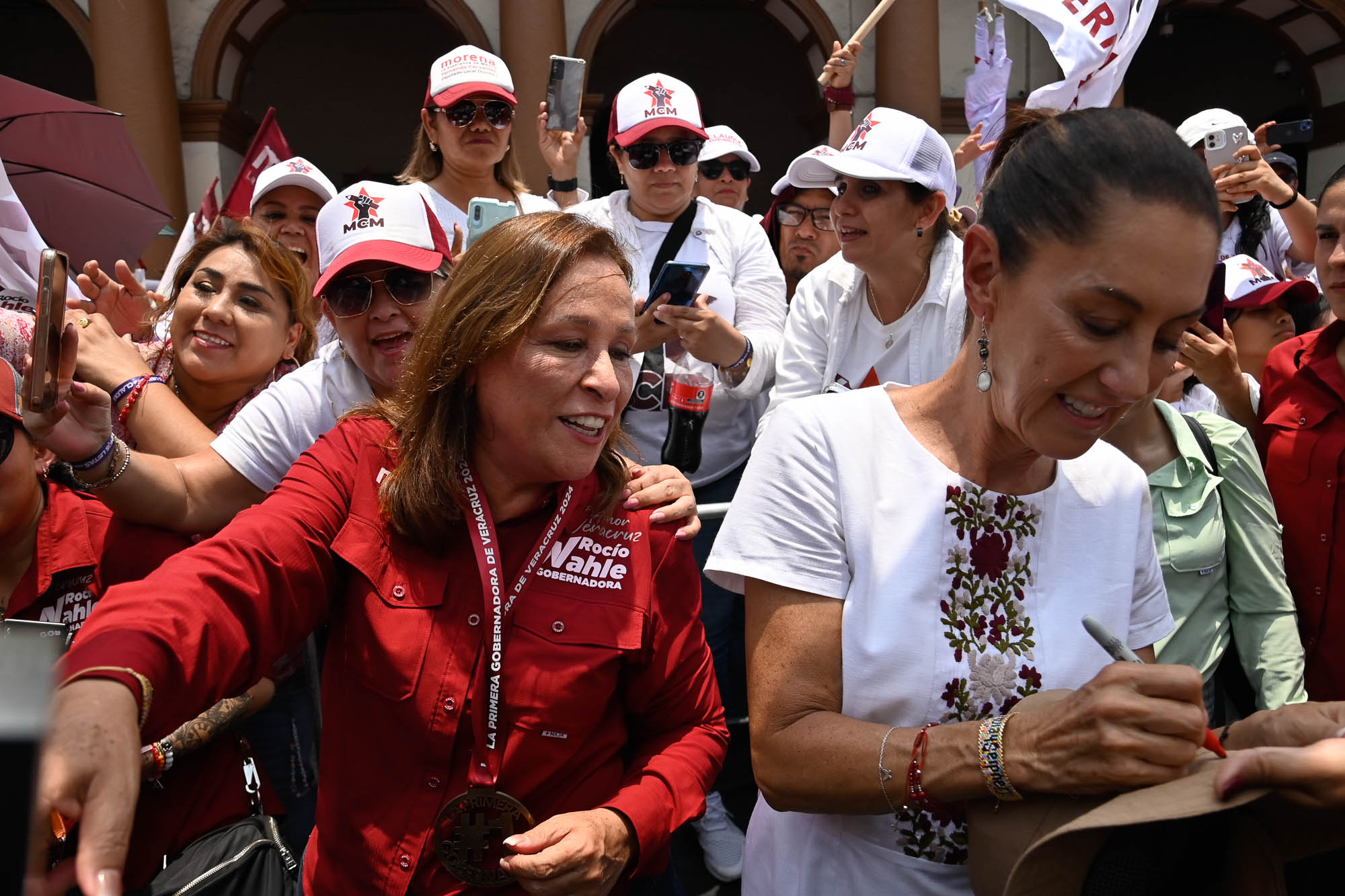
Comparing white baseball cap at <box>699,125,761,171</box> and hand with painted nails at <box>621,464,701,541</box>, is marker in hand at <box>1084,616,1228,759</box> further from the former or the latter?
white baseball cap at <box>699,125,761,171</box>

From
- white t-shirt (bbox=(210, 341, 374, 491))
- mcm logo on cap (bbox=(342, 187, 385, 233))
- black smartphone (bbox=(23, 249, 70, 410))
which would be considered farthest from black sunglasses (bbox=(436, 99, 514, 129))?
black smartphone (bbox=(23, 249, 70, 410))

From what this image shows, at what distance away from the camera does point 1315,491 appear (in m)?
2.97

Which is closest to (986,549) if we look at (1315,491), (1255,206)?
(1315,491)

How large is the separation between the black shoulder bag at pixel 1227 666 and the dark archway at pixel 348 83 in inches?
564

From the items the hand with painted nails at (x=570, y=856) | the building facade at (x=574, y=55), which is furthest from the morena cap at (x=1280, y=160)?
the hand with painted nails at (x=570, y=856)

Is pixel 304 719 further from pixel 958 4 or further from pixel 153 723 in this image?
pixel 958 4

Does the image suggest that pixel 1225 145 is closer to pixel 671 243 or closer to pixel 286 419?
pixel 671 243

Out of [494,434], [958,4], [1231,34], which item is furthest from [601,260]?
[1231,34]

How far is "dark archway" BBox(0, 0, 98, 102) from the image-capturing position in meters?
15.0

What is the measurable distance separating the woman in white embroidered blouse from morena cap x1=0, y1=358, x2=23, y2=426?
1.67 meters

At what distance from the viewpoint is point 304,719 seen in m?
2.87

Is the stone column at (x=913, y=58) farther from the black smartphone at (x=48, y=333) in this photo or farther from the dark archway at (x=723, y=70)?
the black smartphone at (x=48, y=333)

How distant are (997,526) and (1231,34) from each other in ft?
57.9

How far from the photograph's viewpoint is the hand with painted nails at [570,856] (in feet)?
5.89
